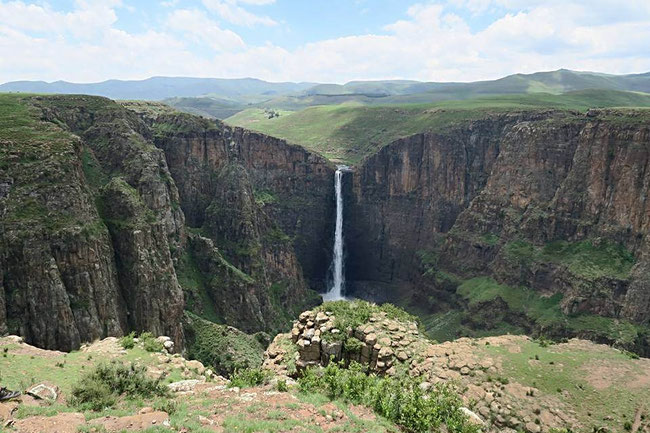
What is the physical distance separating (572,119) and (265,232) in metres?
→ 62.1

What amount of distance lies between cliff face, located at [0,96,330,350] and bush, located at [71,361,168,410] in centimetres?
1710

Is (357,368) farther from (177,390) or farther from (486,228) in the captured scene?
(486,228)

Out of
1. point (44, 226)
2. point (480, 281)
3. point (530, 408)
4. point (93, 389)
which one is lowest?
point (480, 281)

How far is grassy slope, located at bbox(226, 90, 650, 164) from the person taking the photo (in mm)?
129113

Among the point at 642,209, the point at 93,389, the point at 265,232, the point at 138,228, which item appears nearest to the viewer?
the point at 93,389

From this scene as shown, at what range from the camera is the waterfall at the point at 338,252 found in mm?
113312

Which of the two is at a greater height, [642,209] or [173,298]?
[642,209]

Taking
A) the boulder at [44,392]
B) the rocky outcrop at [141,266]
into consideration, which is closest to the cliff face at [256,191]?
the rocky outcrop at [141,266]

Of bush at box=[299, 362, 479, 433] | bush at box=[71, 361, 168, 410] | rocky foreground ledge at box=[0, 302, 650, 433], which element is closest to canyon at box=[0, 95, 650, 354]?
rocky foreground ledge at box=[0, 302, 650, 433]

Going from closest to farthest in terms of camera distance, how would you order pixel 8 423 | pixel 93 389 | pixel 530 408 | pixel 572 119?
pixel 8 423, pixel 93 389, pixel 530 408, pixel 572 119

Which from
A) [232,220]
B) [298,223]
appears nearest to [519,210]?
[298,223]

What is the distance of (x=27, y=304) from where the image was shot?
39.1 metres

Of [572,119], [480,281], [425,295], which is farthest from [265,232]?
[572,119]

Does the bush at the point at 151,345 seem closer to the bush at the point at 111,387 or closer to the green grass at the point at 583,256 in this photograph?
the bush at the point at 111,387
